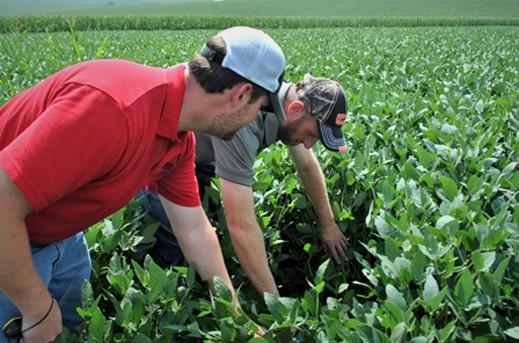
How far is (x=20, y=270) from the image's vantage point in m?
1.51

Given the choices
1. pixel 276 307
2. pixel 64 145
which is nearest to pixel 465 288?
pixel 276 307

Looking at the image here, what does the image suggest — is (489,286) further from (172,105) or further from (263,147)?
(263,147)

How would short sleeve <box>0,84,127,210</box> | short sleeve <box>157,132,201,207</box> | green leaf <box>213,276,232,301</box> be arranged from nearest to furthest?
short sleeve <box>0,84,127,210</box>, green leaf <box>213,276,232,301</box>, short sleeve <box>157,132,201,207</box>

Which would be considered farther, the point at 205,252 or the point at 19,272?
the point at 205,252

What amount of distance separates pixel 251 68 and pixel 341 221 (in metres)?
1.51

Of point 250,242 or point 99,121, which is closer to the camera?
point 99,121

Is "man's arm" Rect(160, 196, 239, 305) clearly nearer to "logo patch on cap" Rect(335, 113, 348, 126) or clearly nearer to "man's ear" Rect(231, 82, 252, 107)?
"man's ear" Rect(231, 82, 252, 107)

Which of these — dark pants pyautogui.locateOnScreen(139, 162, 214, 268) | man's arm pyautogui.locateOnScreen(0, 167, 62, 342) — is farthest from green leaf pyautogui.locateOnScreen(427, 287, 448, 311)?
dark pants pyautogui.locateOnScreen(139, 162, 214, 268)

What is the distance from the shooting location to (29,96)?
166cm

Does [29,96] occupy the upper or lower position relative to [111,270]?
upper

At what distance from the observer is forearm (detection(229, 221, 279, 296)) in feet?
7.74

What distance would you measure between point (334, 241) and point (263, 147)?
0.72 metres

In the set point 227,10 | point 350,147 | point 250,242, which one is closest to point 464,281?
point 250,242

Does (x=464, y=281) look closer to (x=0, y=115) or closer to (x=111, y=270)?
(x=111, y=270)
